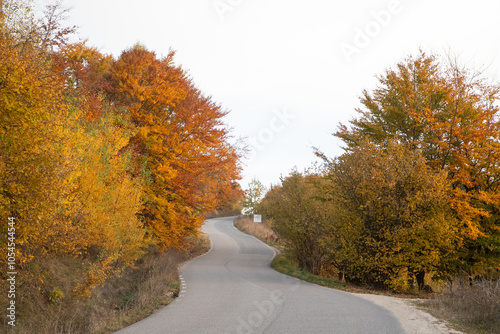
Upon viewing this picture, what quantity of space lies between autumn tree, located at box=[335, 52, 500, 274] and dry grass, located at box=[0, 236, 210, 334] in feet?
42.8

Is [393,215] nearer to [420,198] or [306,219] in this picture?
[420,198]

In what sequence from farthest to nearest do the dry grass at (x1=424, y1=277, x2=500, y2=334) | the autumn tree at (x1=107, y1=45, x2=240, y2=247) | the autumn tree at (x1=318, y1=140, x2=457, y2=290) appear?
1. the autumn tree at (x1=107, y1=45, x2=240, y2=247)
2. the autumn tree at (x1=318, y1=140, x2=457, y2=290)
3. the dry grass at (x1=424, y1=277, x2=500, y2=334)

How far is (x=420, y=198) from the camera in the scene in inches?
612

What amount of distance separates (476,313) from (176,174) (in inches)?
563

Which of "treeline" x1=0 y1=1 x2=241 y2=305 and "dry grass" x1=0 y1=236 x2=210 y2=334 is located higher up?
"treeline" x1=0 y1=1 x2=241 y2=305

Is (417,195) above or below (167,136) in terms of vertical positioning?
below

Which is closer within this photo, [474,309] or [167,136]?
[474,309]

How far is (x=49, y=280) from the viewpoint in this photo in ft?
39.7

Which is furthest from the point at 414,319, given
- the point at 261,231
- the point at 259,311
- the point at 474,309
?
the point at 261,231

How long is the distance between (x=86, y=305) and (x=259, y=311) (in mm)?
5710

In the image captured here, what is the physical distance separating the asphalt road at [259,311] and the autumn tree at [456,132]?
779cm

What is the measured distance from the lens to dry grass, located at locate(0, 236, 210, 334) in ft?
33.2

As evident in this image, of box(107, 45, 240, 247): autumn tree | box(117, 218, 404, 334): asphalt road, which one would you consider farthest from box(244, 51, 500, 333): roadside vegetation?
box(107, 45, 240, 247): autumn tree

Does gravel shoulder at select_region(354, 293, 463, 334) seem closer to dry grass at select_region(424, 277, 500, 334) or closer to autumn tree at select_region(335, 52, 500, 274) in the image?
dry grass at select_region(424, 277, 500, 334)
